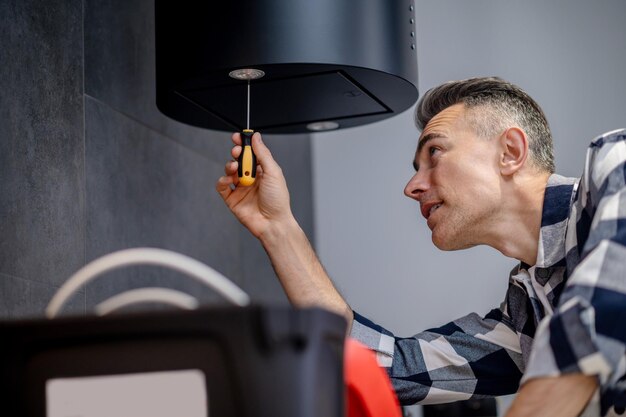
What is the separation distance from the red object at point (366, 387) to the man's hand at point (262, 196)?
964 millimetres

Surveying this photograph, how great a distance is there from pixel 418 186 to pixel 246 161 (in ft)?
1.13

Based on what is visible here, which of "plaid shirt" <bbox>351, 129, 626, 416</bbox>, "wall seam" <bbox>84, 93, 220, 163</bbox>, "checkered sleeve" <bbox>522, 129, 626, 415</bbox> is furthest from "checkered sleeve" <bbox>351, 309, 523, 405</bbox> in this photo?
"wall seam" <bbox>84, 93, 220, 163</bbox>

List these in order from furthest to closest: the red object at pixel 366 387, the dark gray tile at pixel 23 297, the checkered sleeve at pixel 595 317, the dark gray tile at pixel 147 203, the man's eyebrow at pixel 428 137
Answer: the dark gray tile at pixel 147 203 → the man's eyebrow at pixel 428 137 → the dark gray tile at pixel 23 297 → the checkered sleeve at pixel 595 317 → the red object at pixel 366 387

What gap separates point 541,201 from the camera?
1614 mm

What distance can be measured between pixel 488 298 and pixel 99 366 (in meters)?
2.61

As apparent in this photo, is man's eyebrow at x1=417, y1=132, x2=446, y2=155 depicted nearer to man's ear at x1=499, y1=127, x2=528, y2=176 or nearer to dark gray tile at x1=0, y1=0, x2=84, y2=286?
man's ear at x1=499, y1=127, x2=528, y2=176

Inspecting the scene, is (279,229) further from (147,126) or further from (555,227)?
(147,126)

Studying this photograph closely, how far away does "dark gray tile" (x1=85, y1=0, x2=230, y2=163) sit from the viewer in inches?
80.5

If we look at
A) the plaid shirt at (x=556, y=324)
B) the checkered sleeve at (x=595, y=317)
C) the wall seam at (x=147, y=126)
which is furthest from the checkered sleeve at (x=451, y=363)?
the wall seam at (x=147, y=126)

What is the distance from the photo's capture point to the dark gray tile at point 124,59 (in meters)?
2.04

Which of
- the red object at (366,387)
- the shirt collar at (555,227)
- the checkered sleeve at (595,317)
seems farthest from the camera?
the shirt collar at (555,227)

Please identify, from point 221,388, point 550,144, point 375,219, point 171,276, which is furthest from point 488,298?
point 221,388

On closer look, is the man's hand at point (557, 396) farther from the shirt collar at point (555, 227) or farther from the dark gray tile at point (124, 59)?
the dark gray tile at point (124, 59)

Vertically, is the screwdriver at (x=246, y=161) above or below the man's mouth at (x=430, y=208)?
above
